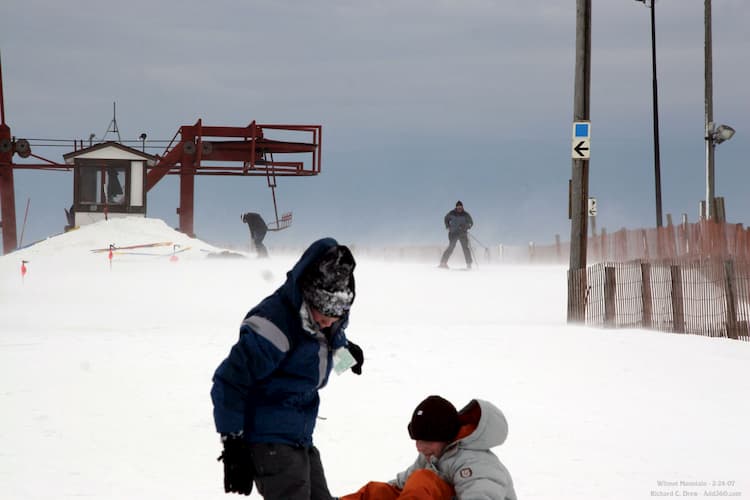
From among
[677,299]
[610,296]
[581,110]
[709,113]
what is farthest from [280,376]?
[709,113]

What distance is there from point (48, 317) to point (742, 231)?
13.2 metres

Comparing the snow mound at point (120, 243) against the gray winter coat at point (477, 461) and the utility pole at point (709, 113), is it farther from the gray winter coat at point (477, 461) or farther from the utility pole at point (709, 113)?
the gray winter coat at point (477, 461)

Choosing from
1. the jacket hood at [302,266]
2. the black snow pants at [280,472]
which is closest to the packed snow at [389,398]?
the black snow pants at [280,472]

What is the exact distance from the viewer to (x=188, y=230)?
37219 mm

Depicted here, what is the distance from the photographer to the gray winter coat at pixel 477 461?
4324mm

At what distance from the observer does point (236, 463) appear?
389 cm

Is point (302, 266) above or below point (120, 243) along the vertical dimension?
below

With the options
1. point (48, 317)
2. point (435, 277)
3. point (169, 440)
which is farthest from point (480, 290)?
point (169, 440)

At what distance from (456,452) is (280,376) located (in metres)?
0.89

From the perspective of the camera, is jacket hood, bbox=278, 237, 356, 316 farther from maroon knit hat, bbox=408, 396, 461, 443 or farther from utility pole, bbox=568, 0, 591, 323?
utility pole, bbox=568, 0, 591, 323

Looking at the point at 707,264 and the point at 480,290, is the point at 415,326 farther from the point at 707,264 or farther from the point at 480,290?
the point at 480,290

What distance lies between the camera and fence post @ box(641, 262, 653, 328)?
15.9 metres

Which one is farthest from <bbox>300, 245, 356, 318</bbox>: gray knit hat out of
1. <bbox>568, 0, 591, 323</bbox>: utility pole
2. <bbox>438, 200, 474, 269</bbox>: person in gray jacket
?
<bbox>438, 200, 474, 269</bbox>: person in gray jacket

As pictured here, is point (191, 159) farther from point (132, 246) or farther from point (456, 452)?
point (456, 452)
